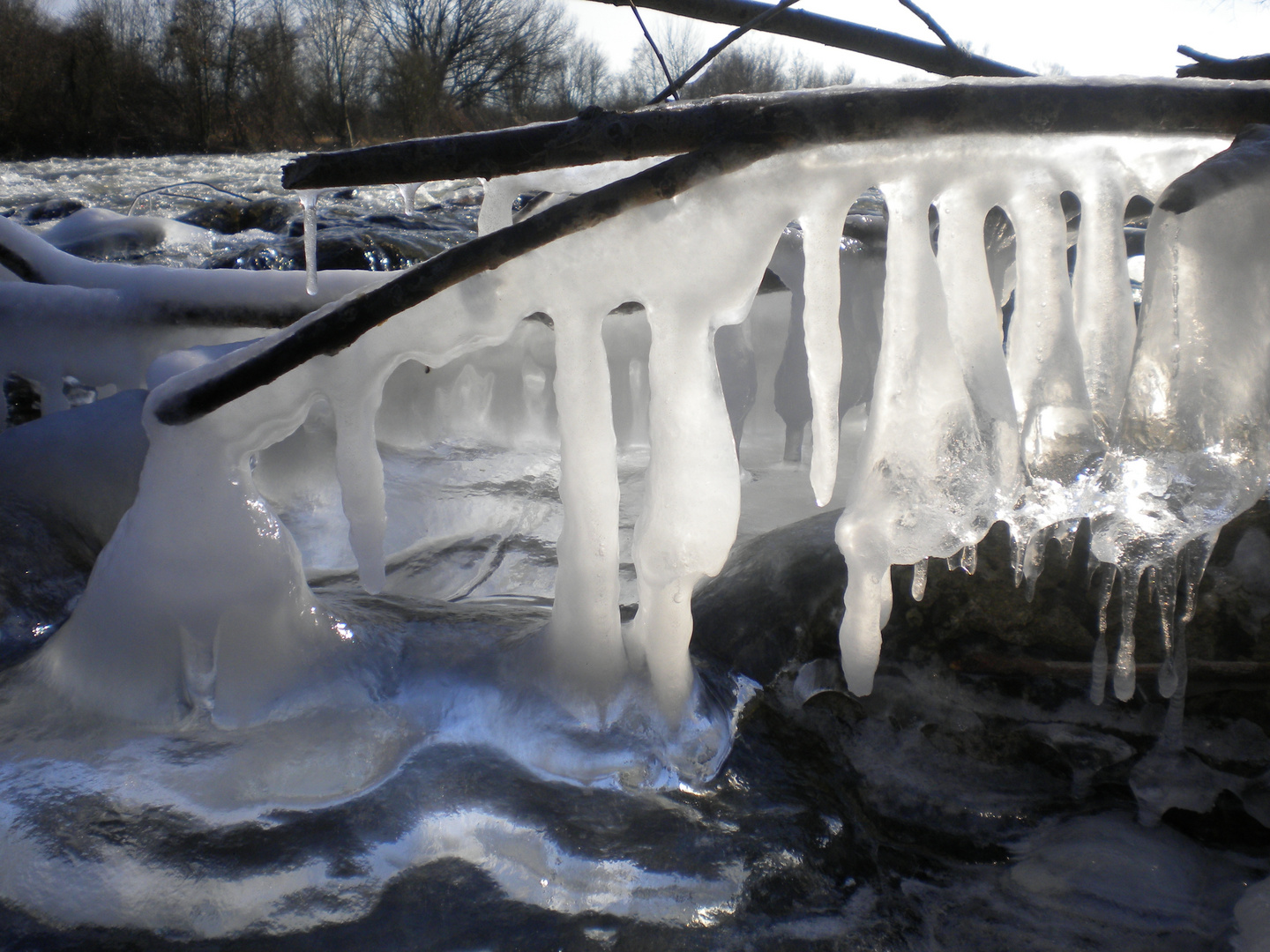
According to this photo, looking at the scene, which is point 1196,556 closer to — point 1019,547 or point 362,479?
point 1019,547

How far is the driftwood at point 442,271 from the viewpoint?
1.09 m

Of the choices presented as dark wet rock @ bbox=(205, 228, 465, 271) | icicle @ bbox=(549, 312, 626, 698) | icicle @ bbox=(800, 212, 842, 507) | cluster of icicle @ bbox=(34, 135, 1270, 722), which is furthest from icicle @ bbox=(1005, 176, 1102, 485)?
dark wet rock @ bbox=(205, 228, 465, 271)

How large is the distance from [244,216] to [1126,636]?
7.31 m

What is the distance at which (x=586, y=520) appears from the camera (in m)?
1.43

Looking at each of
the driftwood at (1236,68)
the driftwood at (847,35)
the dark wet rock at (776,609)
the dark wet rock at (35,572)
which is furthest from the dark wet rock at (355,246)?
the driftwood at (1236,68)

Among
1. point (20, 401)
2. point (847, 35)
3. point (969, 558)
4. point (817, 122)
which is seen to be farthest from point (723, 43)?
point (20, 401)

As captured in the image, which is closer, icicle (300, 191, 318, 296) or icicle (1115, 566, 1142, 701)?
icicle (1115, 566, 1142, 701)

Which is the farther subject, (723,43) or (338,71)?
(338,71)

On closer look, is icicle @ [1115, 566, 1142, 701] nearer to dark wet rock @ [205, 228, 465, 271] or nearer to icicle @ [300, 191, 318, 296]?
icicle @ [300, 191, 318, 296]

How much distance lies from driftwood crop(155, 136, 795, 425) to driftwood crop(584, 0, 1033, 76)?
123cm

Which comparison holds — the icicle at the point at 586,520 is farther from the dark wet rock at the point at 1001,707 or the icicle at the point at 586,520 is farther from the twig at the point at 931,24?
the twig at the point at 931,24

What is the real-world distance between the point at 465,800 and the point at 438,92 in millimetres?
30790

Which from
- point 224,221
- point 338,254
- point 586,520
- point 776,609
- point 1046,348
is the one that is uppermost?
point 224,221

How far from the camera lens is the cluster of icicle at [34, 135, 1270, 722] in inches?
44.1
